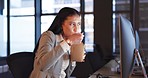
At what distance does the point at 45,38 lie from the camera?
1408 mm

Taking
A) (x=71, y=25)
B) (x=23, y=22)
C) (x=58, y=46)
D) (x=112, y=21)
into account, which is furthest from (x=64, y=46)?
(x=23, y=22)

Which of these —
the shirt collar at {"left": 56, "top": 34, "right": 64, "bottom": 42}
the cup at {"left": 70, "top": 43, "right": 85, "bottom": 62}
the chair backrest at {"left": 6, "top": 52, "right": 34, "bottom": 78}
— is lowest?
the chair backrest at {"left": 6, "top": 52, "right": 34, "bottom": 78}

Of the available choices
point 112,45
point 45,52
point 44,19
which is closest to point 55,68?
point 45,52

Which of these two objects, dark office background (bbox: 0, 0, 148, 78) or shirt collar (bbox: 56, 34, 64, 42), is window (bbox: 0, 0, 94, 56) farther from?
shirt collar (bbox: 56, 34, 64, 42)

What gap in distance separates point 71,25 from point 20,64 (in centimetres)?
40

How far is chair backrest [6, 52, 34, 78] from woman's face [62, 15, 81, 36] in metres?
0.29

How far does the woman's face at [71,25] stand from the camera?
4.71 ft

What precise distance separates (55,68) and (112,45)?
3.55 m

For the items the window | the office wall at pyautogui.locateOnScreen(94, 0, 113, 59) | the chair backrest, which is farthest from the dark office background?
the chair backrest

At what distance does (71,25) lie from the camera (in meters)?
1.45

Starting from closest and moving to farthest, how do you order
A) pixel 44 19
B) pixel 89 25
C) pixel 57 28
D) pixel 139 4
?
pixel 57 28 → pixel 139 4 → pixel 89 25 → pixel 44 19

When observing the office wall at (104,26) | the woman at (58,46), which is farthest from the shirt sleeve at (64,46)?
the office wall at (104,26)

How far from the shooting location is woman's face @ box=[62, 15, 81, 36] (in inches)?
56.5

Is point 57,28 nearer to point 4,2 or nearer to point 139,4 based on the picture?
point 139,4
